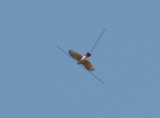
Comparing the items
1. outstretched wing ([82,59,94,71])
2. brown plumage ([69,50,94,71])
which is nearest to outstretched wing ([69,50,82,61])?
brown plumage ([69,50,94,71])

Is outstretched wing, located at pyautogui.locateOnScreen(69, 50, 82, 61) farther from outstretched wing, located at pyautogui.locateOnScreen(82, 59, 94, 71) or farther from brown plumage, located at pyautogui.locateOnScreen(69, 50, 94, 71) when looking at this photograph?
outstretched wing, located at pyautogui.locateOnScreen(82, 59, 94, 71)

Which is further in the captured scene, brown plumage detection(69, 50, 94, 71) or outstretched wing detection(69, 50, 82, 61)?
outstretched wing detection(69, 50, 82, 61)

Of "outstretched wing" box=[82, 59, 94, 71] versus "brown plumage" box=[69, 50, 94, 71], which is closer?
"brown plumage" box=[69, 50, 94, 71]

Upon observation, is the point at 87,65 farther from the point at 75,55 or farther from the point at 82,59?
the point at 75,55

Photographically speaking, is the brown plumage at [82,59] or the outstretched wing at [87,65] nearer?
the brown plumage at [82,59]

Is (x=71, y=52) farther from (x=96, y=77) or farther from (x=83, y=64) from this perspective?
(x=96, y=77)

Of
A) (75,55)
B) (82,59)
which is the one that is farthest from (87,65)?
Answer: (75,55)

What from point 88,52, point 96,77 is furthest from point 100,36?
point 96,77

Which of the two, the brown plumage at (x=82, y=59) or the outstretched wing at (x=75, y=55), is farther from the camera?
the outstretched wing at (x=75, y=55)

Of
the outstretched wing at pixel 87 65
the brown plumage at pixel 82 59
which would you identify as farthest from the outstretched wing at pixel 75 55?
the outstretched wing at pixel 87 65

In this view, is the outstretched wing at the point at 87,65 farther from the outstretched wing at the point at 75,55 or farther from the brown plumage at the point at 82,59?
the outstretched wing at the point at 75,55

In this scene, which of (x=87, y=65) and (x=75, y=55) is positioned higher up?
(x=75, y=55)
